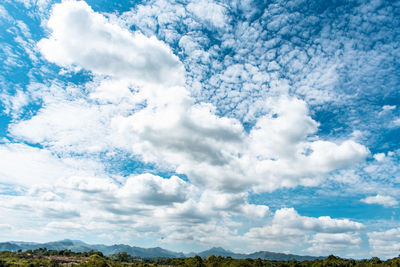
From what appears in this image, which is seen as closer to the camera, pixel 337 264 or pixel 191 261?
pixel 191 261

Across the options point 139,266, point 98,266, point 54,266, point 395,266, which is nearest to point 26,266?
point 54,266

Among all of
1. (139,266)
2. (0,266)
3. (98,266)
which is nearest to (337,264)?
(139,266)

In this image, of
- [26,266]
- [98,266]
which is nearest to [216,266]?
[98,266]

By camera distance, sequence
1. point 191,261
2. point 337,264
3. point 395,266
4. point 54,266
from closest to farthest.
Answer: point 395,266 < point 54,266 < point 191,261 < point 337,264

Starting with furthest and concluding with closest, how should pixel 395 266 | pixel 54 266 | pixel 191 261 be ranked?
pixel 191 261
pixel 54 266
pixel 395 266

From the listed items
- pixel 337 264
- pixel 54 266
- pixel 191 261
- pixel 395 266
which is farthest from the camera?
pixel 337 264

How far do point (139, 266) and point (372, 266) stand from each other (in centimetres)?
15070

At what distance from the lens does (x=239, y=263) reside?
151125mm

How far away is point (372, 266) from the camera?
163500mm

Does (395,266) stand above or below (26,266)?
above

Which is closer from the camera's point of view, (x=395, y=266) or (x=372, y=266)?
(x=395, y=266)

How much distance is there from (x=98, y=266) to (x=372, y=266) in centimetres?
16926

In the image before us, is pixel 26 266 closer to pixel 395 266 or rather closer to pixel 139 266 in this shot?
pixel 139 266

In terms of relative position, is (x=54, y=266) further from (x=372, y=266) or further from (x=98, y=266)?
(x=372, y=266)
